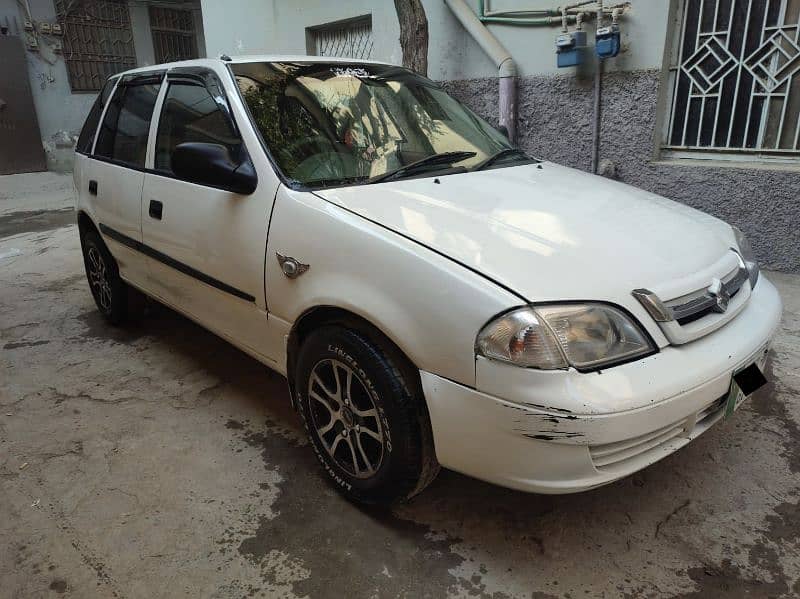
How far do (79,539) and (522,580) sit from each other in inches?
60.8

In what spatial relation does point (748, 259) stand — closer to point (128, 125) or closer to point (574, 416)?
point (574, 416)

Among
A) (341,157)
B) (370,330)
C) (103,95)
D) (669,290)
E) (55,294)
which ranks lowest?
(55,294)

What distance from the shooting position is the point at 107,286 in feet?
13.1

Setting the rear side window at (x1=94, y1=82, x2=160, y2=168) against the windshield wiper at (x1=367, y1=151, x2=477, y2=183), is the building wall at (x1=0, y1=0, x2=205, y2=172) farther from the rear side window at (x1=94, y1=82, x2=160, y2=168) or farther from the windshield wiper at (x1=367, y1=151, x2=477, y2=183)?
the windshield wiper at (x1=367, y1=151, x2=477, y2=183)

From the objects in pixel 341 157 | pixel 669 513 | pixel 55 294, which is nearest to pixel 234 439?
pixel 341 157

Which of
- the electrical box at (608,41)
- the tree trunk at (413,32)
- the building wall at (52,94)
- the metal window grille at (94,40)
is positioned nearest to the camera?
the electrical box at (608,41)

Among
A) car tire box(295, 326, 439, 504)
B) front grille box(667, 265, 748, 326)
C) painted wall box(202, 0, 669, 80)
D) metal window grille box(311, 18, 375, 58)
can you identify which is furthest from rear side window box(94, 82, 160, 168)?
metal window grille box(311, 18, 375, 58)

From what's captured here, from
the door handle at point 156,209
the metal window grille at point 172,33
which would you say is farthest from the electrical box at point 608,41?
the metal window grille at point 172,33

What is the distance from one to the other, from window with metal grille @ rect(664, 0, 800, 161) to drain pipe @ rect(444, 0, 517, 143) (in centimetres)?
141

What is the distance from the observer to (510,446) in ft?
5.70

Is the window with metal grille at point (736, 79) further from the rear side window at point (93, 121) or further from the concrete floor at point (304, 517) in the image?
the rear side window at point (93, 121)

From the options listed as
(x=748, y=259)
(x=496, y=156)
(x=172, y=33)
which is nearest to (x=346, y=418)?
(x=496, y=156)

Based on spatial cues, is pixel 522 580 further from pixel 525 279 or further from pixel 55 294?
pixel 55 294

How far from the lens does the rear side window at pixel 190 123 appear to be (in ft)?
8.71
